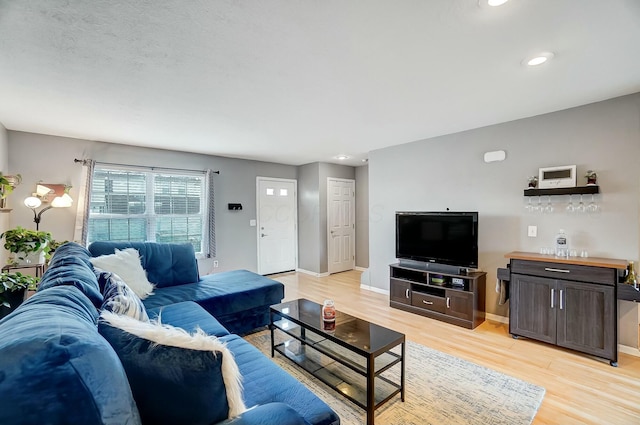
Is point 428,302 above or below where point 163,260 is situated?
below

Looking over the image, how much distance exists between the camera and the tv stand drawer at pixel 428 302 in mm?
3516

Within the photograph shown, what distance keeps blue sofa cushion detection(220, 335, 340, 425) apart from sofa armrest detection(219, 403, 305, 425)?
0.17 metres

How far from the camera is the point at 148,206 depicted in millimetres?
4641

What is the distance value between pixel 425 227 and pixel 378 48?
2519mm

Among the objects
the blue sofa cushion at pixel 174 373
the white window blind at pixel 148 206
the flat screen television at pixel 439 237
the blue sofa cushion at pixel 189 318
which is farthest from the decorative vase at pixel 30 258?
the flat screen television at pixel 439 237

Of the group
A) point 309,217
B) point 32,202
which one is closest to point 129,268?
point 32,202

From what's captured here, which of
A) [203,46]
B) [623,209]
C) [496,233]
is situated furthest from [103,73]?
[623,209]

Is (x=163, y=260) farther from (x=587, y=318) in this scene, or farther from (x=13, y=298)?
(x=587, y=318)

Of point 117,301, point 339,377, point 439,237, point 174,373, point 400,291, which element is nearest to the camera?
point 174,373

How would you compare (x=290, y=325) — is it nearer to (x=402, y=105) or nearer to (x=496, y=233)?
(x=402, y=105)

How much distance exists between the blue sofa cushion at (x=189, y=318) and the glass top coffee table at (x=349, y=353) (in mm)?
575

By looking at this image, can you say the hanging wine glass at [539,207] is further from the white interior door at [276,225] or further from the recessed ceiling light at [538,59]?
the white interior door at [276,225]

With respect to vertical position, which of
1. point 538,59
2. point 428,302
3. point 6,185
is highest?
point 538,59

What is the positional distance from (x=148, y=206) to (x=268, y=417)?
14.9 feet
